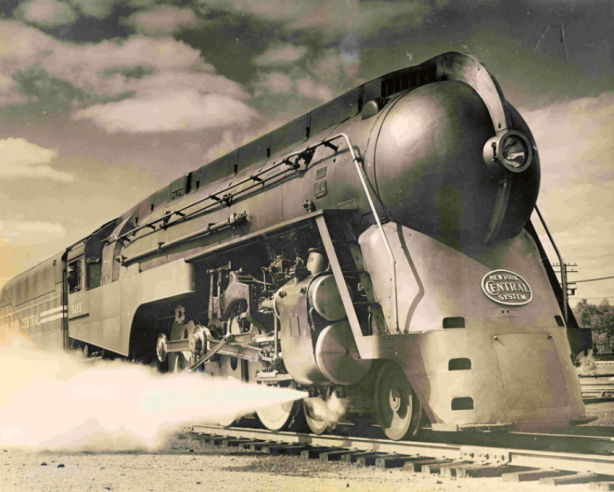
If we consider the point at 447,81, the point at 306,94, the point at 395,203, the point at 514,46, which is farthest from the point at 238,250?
the point at 514,46

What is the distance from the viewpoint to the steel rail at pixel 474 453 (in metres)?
4.75

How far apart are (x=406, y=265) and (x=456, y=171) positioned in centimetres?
98

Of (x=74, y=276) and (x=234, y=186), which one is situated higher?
(x=234, y=186)

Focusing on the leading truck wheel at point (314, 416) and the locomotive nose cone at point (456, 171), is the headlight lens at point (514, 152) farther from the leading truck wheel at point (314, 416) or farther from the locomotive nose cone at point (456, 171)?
the leading truck wheel at point (314, 416)

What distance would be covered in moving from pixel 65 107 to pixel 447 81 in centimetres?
496

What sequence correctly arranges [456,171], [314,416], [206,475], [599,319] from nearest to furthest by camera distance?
[206,475] < [456,171] < [314,416] < [599,319]

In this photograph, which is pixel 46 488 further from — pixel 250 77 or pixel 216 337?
pixel 250 77

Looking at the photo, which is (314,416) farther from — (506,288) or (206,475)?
(506,288)

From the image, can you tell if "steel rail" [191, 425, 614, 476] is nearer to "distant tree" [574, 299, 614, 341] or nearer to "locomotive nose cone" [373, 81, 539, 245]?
"locomotive nose cone" [373, 81, 539, 245]

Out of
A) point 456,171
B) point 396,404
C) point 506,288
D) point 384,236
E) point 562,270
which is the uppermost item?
point 456,171

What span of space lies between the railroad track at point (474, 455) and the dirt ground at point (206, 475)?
12cm

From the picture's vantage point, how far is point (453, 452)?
18.5ft

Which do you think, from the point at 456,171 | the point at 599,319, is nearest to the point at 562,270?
the point at 456,171

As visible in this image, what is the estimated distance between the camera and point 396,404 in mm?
6219
